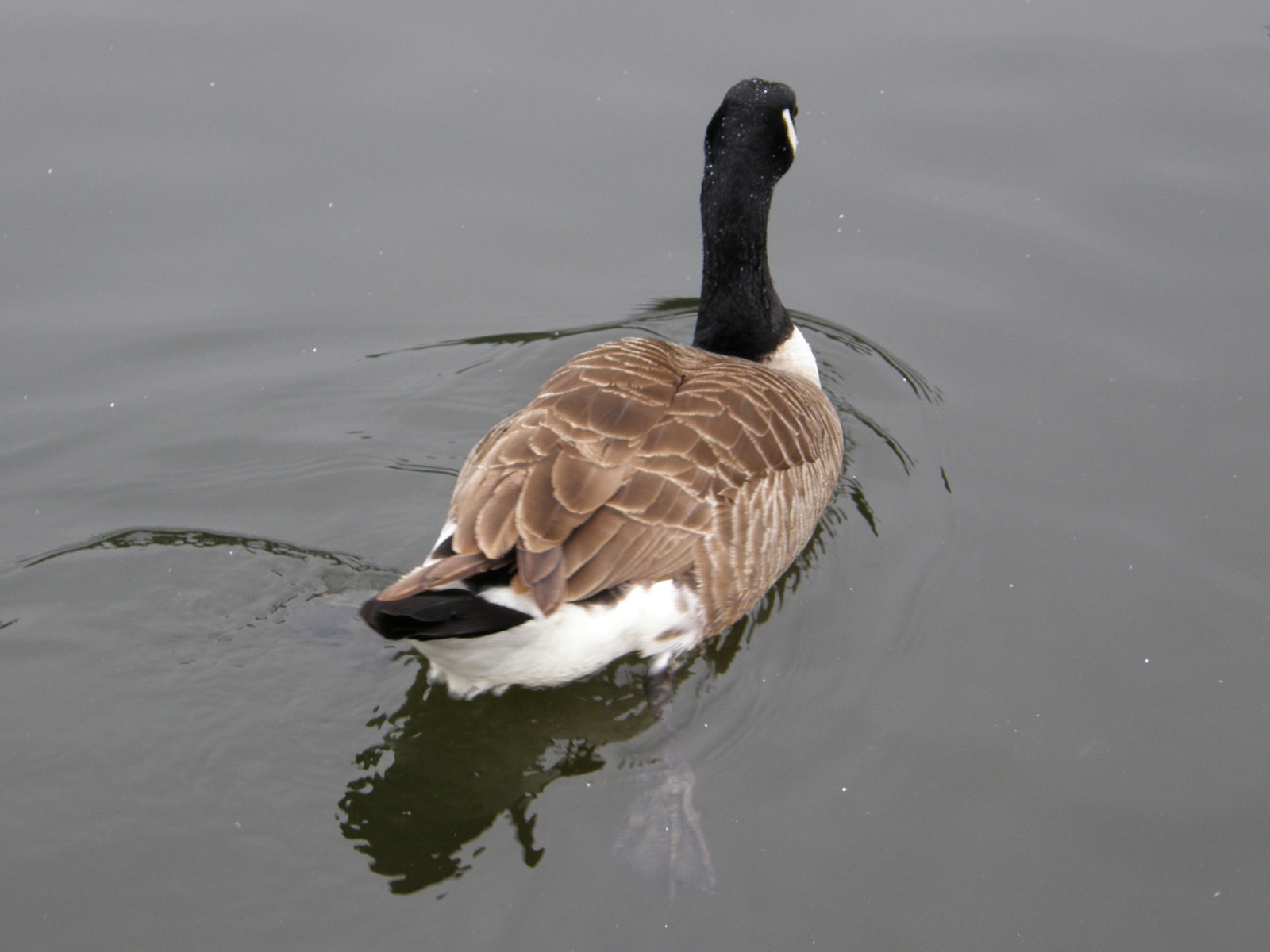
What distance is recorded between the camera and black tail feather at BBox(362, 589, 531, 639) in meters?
3.32

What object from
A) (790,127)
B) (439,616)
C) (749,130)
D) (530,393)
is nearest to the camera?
(439,616)

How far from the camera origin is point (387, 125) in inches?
294

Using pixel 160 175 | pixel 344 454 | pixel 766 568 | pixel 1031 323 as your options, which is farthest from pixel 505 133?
pixel 766 568

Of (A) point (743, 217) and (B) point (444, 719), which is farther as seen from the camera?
(A) point (743, 217)

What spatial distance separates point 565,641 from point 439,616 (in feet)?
2.29

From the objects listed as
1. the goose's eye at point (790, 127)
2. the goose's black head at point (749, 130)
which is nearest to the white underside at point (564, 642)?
the goose's black head at point (749, 130)

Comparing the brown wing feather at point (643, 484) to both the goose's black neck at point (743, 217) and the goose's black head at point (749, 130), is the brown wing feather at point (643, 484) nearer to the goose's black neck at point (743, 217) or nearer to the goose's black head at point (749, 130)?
the goose's black neck at point (743, 217)

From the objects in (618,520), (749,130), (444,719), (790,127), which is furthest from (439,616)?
(790,127)

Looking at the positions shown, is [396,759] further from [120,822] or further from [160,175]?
[160,175]

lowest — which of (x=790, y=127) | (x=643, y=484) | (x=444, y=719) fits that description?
(x=444, y=719)

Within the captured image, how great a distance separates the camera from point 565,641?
3988 mm

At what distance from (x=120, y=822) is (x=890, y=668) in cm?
283

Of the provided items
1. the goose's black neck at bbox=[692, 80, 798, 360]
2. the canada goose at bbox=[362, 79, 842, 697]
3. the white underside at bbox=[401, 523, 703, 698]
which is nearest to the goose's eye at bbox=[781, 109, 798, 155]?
the goose's black neck at bbox=[692, 80, 798, 360]

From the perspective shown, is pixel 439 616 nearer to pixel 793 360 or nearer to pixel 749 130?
pixel 793 360
